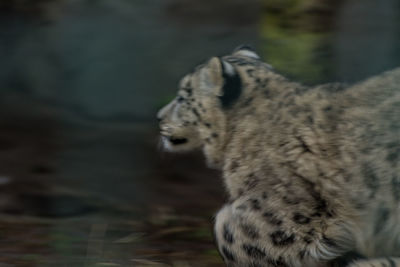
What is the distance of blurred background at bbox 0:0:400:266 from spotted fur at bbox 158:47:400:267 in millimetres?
1088

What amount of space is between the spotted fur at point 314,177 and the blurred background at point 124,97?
109 cm

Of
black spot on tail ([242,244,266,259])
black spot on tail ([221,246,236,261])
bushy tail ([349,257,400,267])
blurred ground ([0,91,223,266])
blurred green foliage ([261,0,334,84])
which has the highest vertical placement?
blurred green foliage ([261,0,334,84])

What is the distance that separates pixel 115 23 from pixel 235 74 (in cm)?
204

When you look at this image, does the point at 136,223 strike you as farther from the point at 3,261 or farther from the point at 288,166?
the point at 288,166

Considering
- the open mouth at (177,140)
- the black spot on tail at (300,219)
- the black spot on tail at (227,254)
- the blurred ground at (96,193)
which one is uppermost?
the open mouth at (177,140)

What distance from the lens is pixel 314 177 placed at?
396 cm

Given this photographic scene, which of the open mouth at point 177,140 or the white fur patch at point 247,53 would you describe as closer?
the open mouth at point 177,140

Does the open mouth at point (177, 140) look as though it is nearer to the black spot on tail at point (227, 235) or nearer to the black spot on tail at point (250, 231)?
the black spot on tail at point (227, 235)

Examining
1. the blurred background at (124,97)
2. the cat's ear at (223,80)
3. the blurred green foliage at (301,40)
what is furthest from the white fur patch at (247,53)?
the blurred green foliage at (301,40)

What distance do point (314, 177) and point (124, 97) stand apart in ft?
9.95

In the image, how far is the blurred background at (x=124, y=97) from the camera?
5844 mm

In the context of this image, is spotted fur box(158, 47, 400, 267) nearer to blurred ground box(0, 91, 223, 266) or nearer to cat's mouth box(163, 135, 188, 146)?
cat's mouth box(163, 135, 188, 146)

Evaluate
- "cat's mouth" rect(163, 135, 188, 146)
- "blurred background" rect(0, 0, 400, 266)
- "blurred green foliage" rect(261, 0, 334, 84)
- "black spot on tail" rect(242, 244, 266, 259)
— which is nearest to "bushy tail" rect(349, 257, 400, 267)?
"black spot on tail" rect(242, 244, 266, 259)

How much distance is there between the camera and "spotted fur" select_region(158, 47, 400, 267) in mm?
3846
